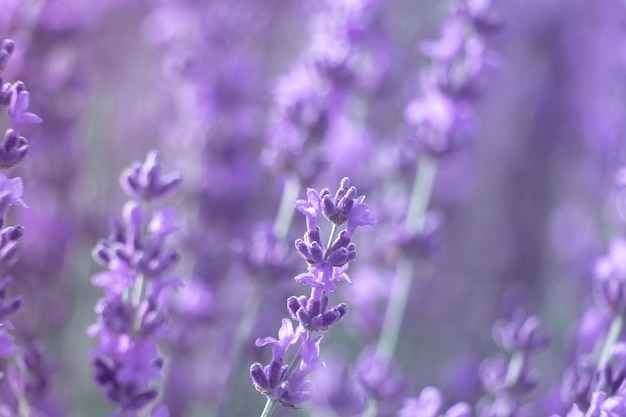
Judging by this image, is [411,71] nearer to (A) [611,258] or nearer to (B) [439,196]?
(B) [439,196]

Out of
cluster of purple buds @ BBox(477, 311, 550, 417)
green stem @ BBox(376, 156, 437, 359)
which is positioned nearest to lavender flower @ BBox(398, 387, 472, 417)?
cluster of purple buds @ BBox(477, 311, 550, 417)

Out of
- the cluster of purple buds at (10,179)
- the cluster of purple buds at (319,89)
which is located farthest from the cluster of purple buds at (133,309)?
the cluster of purple buds at (319,89)

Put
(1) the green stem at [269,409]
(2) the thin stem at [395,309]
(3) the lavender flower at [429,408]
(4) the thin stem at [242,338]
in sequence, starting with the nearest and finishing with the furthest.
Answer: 1. (1) the green stem at [269,409]
2. (3) the lavender flower at [429,408]
3. (4) the thin stem at [242,338]
4. (2) the thin stem at [395,309]

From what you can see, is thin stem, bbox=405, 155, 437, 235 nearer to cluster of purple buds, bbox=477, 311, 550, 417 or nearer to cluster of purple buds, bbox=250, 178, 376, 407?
cluster of purple buds, bbox=477, 311, 550, 417

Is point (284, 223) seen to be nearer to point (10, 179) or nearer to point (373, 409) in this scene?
point (373, 409)

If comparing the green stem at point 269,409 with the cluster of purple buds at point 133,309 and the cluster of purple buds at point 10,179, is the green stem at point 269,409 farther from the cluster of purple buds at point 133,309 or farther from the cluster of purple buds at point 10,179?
the cluster of purple buds at point 10,179
